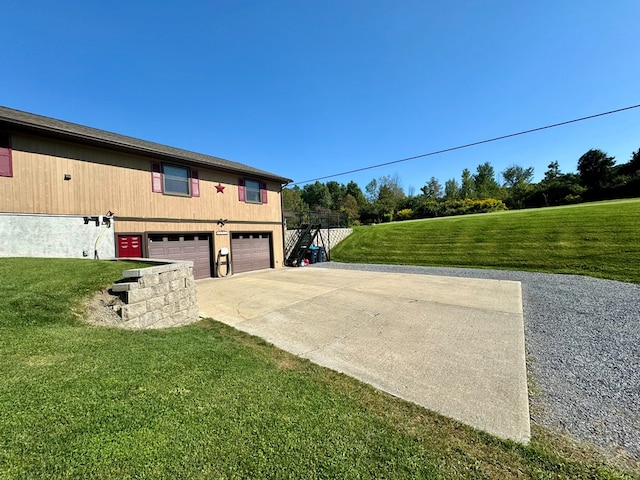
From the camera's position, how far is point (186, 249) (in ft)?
35.0

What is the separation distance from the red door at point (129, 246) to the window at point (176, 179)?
211 cm

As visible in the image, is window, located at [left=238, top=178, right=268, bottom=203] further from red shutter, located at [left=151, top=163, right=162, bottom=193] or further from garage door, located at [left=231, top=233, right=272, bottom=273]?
red shutter, located at [left=151, top=163, right=162, bottom=193]

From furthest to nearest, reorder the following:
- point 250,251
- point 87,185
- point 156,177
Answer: point 250,251 < point 156,177 < point 87,185

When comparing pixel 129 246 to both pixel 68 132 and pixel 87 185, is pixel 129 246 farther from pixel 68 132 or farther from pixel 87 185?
pixel 68 132

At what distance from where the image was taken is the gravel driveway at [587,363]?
2.37 meters

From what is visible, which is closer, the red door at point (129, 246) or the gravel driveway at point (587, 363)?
the gravel driveway at point (587, 363)

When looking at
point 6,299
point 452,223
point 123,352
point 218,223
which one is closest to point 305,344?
point 123,352

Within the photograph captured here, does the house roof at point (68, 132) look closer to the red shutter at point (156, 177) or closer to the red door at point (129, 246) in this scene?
the red shutter at point (156, 177)

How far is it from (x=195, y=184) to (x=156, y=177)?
1.41 meters

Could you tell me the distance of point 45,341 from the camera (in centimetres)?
294

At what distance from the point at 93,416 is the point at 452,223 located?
2022 centimetres

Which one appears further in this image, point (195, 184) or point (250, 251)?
point (250, 251)

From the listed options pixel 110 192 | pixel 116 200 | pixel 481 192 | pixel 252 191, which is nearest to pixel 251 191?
pixel 252 191

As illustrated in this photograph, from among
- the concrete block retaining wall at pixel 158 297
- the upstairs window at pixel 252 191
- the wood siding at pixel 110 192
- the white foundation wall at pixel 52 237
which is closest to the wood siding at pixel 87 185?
the wood siding at pixel 110 192
